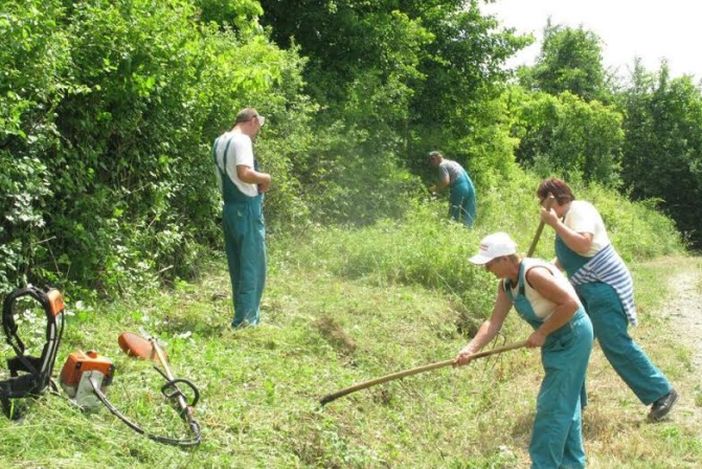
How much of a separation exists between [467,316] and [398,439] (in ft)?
10.9

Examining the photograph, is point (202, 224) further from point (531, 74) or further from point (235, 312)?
point (531, 74)

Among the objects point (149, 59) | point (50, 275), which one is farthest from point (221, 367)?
point (149, 59)

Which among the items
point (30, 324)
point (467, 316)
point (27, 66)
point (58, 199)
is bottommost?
point (467, 316)

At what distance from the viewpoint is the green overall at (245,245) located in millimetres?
6477

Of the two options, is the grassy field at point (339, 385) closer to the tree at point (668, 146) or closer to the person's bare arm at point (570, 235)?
the person's bare arm at point (570, 235)

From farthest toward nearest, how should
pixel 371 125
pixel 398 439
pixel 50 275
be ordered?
pixel 371 125 < pixel 50 275 < pixel 398 439

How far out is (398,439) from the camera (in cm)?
518

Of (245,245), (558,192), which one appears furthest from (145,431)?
(558,192)

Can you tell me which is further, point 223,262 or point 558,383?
point 223,262

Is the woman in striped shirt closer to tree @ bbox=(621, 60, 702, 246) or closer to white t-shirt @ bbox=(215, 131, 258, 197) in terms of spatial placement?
white t-shirt @ bbox=(215, 131, 258, 197)

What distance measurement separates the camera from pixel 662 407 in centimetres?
576

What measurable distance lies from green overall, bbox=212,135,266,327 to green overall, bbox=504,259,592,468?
2.60 metres

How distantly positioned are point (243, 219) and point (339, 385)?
1758 millimetres

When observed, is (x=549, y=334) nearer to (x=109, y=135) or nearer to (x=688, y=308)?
(x=109, y=135)
